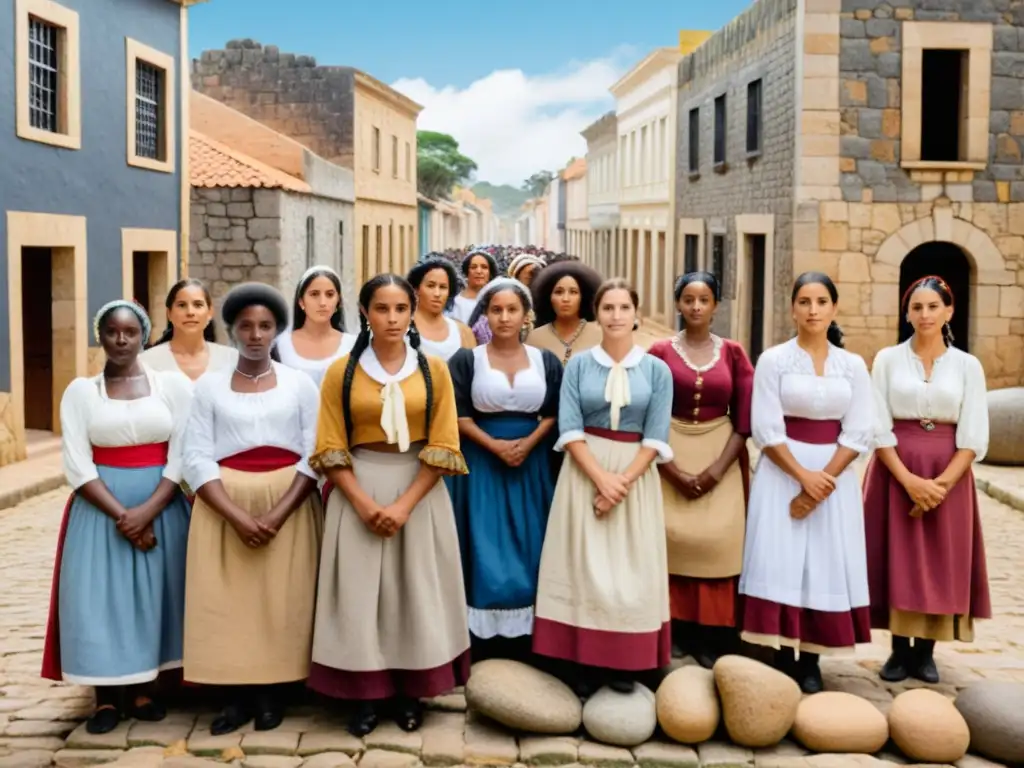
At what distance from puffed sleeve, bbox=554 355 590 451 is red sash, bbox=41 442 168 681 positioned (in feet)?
5.62

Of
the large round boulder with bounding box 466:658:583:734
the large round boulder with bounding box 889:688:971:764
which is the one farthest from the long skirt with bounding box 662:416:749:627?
the large round boulder with bounding box 889:688:971:764

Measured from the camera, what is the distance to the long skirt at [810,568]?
20.0 ft

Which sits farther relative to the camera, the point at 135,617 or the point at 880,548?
the point at 880,548

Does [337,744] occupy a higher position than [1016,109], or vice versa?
[1016,109]

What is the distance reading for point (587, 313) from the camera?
6875 millimetres

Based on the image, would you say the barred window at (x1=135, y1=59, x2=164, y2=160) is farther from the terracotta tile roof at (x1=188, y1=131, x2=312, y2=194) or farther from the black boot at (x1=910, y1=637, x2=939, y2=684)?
the black boot at (x1=910, y1=637, x2=939, y2=684)

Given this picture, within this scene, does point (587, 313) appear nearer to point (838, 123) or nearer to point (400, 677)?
point (400, 677)

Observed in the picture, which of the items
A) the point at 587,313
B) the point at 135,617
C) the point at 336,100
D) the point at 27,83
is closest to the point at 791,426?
the point at 587,313

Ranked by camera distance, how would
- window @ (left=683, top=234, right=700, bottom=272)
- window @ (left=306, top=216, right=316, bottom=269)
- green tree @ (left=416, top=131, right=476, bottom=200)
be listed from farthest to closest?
green tree @ (left=416, top=131, right=476, bottom=200) < window @ (left=683, top=234, right=700, bottom=272) < window @ (left=306, top=216, right=316, bottom=269)

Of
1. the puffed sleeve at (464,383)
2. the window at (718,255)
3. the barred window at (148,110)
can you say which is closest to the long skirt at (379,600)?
the puffed sleeve at (464,383)

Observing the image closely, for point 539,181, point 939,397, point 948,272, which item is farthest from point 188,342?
point 539,181

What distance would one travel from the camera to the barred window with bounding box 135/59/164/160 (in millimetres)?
17219

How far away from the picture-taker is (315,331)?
685 centimetres

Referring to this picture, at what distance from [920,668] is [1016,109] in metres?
11.0
